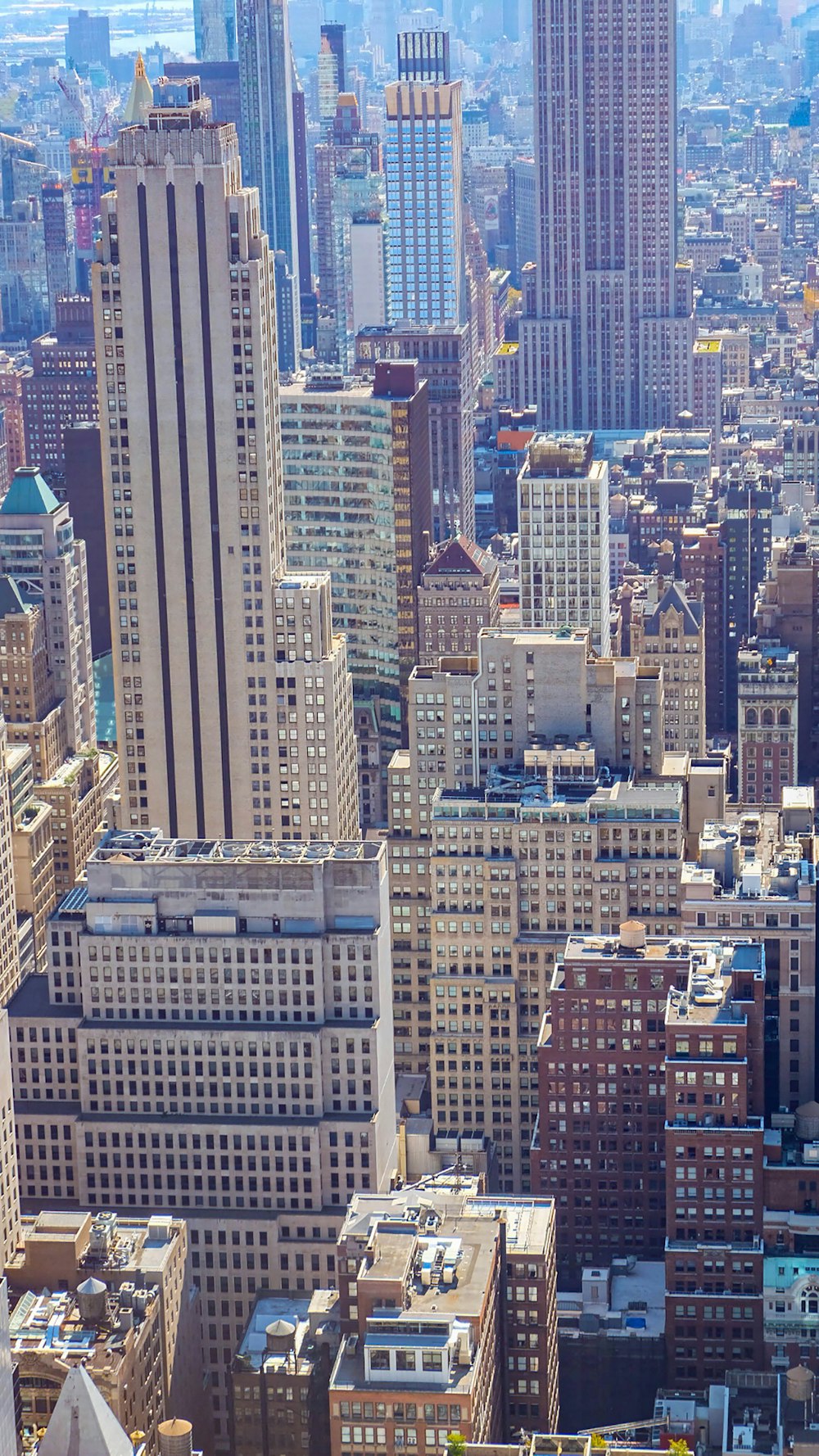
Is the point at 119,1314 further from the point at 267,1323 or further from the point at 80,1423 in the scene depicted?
the point at 80,1423

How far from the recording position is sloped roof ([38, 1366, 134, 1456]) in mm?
129375

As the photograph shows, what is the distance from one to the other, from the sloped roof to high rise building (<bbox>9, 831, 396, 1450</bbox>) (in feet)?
146

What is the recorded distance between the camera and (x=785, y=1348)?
169625 millimetres

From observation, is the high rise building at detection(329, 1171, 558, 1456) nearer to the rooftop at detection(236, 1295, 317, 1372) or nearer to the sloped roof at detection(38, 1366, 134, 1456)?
the rooftop at detection(236, 1295, 317, 1372)

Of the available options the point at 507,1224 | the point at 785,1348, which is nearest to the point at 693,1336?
the point at 785,1348

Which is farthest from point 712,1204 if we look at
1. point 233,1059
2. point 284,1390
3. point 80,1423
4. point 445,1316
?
point 80,1423

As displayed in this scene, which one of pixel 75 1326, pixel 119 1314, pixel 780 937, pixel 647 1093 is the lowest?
pixel 75 1326

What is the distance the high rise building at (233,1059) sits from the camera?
17612cm

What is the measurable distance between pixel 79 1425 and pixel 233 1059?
4861 centimetres

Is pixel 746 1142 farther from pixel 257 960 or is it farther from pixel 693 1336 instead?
pixel 257 960

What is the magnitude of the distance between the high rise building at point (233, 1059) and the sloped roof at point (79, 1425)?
4465 cm

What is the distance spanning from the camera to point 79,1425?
12938 cm

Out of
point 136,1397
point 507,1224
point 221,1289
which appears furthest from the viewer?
point 221,1289

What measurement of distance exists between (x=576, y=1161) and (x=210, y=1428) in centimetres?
2958
